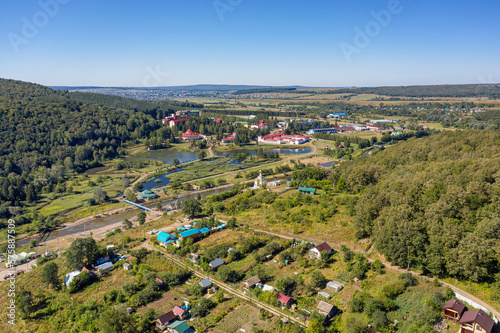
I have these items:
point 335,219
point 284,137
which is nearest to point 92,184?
point 335,219

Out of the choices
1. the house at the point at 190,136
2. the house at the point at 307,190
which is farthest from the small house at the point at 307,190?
the house at the point at 190,136

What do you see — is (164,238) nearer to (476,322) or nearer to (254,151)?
(476,322)

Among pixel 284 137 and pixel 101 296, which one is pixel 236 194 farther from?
pixel 284 137

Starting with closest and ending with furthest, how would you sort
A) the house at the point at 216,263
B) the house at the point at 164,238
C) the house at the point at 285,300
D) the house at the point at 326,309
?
the house at the point at 326,309, the house at the point at 285,300, the house at the point at 216,263, the house at the point at 164,238

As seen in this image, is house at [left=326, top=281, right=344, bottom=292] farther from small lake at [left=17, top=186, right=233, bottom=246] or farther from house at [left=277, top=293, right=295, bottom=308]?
small lake at [left=17, top=186, right=233, bottom=246]

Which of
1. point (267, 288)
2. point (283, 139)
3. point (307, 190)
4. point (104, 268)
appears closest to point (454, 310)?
point (267, 288)

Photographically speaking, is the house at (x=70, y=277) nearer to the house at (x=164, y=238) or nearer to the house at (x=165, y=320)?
the house at (x=164, y=238)
